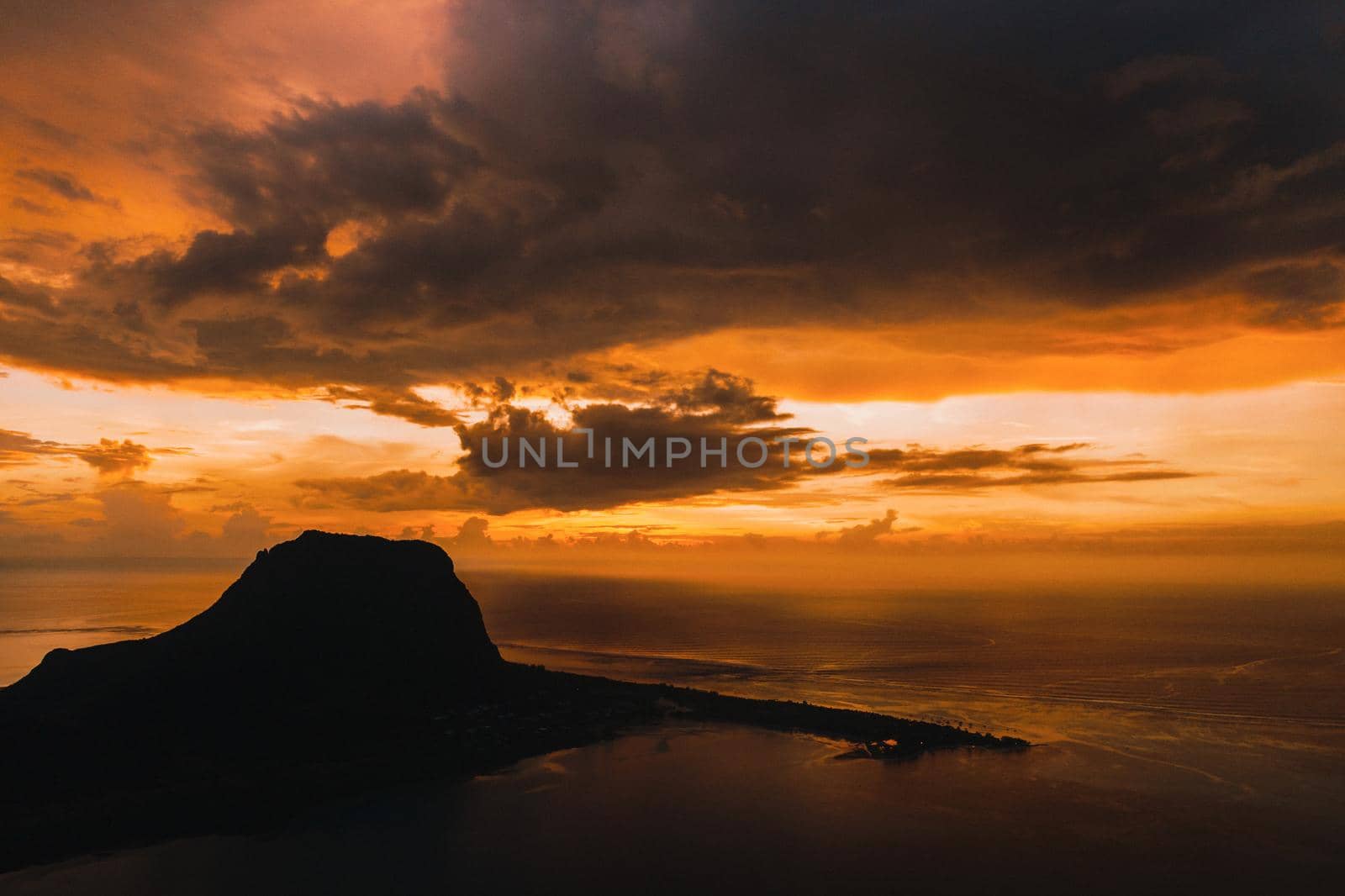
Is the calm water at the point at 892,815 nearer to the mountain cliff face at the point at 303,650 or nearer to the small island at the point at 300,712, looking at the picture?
the small island at the point at 300,712

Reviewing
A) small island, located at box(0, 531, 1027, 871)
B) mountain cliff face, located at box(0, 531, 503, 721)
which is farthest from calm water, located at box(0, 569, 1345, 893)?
mountain cliff face, located at box(0, 531, 503, 721)

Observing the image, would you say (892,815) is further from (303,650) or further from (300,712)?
(303,650)

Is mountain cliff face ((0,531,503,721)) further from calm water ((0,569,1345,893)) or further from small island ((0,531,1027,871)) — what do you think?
calm water ((0,569,1345,893))

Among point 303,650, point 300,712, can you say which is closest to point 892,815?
point 300,712

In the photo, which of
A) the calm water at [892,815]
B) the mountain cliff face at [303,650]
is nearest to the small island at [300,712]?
the mountain cliff face at [303,650]

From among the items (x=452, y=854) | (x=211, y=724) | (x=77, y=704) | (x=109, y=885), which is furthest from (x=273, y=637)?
(x=452, y=854)

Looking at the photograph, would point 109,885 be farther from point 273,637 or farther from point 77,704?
point 273,637
